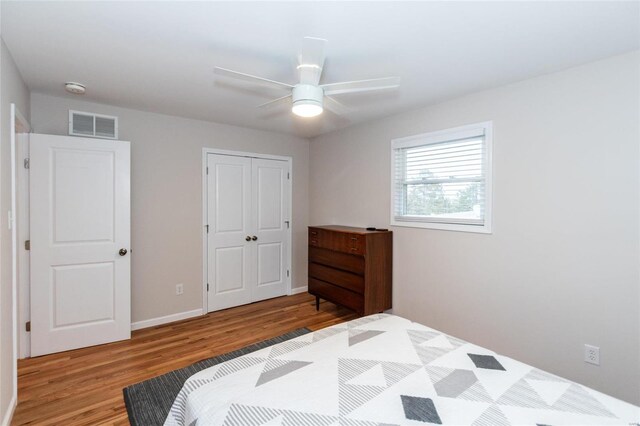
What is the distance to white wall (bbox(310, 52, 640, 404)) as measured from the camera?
2107 mm

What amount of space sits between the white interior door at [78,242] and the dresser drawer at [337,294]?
2.10 meters

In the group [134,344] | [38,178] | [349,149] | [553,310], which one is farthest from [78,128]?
[553,310]

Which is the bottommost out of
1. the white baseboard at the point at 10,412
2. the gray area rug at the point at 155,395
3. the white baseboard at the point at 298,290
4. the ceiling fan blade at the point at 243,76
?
the gray area rug at the point at 155,395

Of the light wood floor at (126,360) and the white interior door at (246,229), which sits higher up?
the white interior door at (246,229)

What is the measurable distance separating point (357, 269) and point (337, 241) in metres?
0.44

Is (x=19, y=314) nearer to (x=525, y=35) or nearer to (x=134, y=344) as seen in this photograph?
(x=134, y=344)

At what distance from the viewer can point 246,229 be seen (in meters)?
4.36

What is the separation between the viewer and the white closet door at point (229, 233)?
4.06 meters

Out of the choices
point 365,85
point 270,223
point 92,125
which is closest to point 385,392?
point 365,85

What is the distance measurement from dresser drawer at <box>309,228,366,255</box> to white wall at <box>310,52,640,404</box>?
0.63 meters

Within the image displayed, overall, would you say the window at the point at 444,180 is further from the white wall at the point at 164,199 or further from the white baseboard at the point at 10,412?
the white baseboard at the point at 10,412

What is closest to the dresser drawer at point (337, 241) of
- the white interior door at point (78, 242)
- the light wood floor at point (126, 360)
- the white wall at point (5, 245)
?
the light wood floor at point (126, 360)

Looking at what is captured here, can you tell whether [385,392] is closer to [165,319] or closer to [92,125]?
[165,319]

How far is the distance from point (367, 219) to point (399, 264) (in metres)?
0.72
